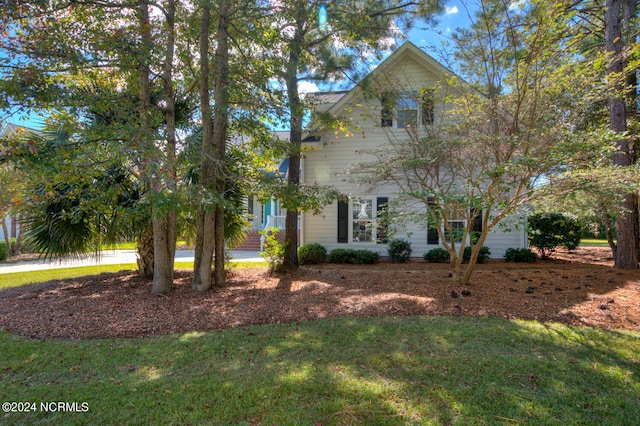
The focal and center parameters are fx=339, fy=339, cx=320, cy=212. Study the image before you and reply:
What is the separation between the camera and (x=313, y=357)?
392 centimetres

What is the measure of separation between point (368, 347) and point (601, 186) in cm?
408

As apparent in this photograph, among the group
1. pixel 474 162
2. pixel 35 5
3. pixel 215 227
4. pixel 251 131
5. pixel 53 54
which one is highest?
pixel 35 5

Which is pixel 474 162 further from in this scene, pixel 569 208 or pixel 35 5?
pixel 35 5

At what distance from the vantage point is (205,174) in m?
6.81

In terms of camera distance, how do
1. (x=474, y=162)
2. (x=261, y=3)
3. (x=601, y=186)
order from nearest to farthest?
(x=601, y=186), (x=474, y=162), (x=261, y=3)

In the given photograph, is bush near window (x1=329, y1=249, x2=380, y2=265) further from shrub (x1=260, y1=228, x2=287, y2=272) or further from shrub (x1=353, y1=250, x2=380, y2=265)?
shrub (x1=260, y1=228, x2=287, y2=272)

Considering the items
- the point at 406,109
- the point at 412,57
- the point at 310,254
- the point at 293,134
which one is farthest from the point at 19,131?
the point at 412,57

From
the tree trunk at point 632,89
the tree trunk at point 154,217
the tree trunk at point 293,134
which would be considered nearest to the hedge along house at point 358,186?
the tree trunk at point 293,134

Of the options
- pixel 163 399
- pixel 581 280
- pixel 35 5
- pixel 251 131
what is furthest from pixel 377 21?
pixel 163 399

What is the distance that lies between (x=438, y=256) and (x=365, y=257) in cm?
246

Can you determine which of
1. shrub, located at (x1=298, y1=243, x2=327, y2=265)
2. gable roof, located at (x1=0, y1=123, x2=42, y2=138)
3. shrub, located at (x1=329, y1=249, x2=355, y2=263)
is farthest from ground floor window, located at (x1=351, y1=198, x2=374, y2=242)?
gable roof, located at (x1=0, y1=123, x2=42, y2=138)

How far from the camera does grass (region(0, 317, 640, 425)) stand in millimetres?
2850

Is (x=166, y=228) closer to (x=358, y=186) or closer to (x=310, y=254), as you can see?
(x=310, y=254)

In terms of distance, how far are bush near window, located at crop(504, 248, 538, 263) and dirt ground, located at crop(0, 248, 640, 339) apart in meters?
2.51
